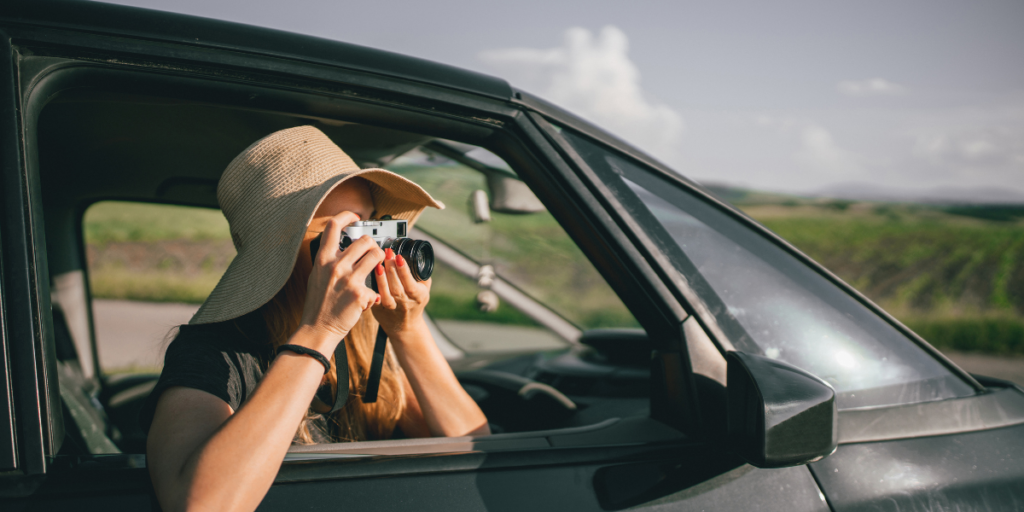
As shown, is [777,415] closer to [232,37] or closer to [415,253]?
[415,253]

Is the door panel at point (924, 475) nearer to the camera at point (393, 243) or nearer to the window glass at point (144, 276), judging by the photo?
the camera at point (393, 243)

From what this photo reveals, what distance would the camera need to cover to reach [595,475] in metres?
1.01

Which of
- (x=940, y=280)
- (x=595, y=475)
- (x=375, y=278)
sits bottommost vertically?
(x=940, y=280)

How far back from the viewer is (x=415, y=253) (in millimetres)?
1151

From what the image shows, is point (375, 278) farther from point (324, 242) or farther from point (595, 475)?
point (595, 475)

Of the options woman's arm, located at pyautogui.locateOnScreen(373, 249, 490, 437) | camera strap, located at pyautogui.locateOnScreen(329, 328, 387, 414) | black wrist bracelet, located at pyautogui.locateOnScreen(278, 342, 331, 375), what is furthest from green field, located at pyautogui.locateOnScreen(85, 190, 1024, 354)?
black wrist bracelet, located at pyautogui.locateOnScreen(278, 342, 331, 375)

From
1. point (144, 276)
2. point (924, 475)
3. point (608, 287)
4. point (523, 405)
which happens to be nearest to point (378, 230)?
point (608, 287)

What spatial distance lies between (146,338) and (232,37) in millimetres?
11178

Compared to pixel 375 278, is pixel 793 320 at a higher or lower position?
lower

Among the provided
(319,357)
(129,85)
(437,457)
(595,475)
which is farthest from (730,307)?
(129,85)

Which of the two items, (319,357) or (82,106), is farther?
(82,106)

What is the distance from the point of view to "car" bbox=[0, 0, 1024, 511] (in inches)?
34.6

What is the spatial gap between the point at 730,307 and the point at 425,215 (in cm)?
134

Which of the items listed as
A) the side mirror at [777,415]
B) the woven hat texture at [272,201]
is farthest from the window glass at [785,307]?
the woven hat texture at [272,201]
